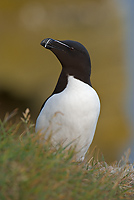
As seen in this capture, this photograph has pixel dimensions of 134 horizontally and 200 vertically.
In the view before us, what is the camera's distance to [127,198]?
366 cm

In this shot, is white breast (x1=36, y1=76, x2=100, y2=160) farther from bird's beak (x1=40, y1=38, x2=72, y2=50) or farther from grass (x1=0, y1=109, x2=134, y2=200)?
grass (x1=0, y1=109, x2=134, y2=200)

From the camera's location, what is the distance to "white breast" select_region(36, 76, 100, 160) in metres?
4.26

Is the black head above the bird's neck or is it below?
above

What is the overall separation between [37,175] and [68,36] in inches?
400

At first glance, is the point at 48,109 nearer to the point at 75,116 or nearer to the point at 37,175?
the point at 75,116

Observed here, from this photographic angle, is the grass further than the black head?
No

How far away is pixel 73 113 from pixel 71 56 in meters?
0.71

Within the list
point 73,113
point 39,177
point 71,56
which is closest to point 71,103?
point 73,113

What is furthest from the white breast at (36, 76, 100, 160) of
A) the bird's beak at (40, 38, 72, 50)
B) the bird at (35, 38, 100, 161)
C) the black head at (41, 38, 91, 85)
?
the bird's beak at (40, 38, 72, 50)

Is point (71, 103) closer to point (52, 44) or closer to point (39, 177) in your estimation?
point (52, 44)

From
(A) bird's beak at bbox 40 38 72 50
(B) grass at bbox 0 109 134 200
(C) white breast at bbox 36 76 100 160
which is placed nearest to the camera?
(B) grass at bbox 0 109 134 200

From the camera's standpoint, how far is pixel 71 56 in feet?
14.6

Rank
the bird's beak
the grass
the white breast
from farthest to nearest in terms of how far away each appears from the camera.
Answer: the bird's beak, the white breast, the grass

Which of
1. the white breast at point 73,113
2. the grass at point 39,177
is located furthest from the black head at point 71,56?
the grass at point 39,177
